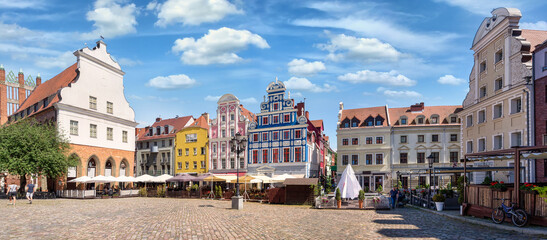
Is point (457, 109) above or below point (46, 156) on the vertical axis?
above

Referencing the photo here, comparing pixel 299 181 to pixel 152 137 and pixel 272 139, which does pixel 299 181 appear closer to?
pixel 272 139

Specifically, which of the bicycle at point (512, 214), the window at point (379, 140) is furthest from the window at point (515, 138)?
the window at point (379, 140)

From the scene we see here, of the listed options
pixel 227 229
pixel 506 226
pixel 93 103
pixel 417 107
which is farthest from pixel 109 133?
pixel 506 226

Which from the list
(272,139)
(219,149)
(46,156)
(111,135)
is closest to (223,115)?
(219,149)

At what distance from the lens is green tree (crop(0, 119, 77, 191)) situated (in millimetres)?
32812

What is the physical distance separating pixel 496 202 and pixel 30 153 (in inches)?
1360

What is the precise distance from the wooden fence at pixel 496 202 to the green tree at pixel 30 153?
32161mm

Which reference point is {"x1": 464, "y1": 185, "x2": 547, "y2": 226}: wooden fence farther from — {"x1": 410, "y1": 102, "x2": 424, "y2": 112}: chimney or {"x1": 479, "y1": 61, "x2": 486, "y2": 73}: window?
{"x1": 410, "y1": 102, "x2": 424, "y2": 112}: chimney

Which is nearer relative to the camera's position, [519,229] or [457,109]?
[519,229]

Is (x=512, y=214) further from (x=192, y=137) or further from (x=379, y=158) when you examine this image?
(x=192, y=137)

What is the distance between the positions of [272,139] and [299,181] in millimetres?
22411

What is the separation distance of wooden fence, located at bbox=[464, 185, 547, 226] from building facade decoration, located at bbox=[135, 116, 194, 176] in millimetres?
48701

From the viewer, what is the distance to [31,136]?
34.3 metres

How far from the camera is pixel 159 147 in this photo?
6256cm
